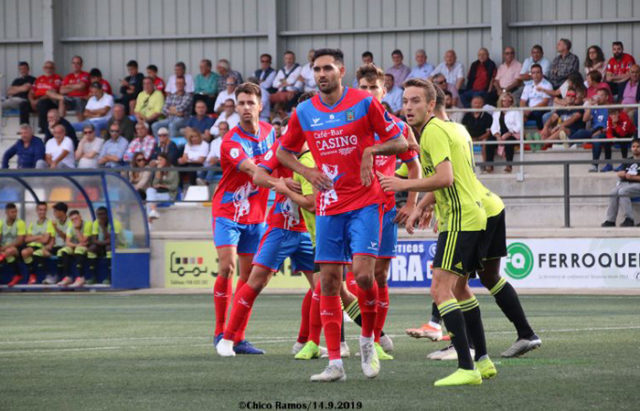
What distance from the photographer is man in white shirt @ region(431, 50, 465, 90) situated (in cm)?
2409

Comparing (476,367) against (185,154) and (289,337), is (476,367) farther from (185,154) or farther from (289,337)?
(185,154)

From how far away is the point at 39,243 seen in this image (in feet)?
66.7

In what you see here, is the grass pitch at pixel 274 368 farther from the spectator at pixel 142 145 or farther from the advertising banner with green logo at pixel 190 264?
the spectator at pixel 142 145

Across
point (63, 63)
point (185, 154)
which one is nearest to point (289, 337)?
point (185, 154)

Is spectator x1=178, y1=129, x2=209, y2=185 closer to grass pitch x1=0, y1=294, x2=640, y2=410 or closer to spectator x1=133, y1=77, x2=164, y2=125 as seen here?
spectator x1=133, y1=77, x2=164, y2=125

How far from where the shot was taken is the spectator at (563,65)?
22.7 metres

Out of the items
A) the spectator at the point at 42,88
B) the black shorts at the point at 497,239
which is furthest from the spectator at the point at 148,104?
the black shorts at the point at 497,239

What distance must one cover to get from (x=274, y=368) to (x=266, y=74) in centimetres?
1759

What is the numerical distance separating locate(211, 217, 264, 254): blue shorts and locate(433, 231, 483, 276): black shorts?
2908 mm

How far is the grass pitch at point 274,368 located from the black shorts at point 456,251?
0.73m

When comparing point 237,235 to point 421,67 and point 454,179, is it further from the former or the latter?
point 421,67

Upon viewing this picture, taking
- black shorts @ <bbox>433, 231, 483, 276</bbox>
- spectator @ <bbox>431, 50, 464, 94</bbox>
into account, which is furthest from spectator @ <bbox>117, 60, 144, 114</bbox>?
black shorts @ <bbox>433, 231, 483, 276</bbox>

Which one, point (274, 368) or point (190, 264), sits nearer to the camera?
point (274, 368)

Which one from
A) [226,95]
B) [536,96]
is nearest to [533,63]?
[536,96]
